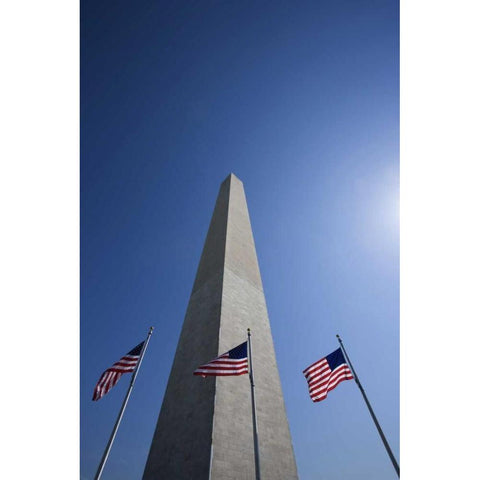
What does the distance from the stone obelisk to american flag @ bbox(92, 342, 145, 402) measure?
12.2 ft

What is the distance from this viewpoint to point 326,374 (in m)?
9.09

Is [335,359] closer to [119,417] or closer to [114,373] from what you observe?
[119,417]

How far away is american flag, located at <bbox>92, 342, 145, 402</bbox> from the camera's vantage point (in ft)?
26.4

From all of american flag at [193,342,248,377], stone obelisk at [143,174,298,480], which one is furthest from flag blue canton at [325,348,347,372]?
stone obelisk at [143,174,298,480]

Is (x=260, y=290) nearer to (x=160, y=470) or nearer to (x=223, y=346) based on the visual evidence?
(x=223, y=346)

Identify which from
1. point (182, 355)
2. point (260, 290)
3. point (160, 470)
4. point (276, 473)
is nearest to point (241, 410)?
point (276, 473)

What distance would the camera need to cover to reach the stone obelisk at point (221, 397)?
9680 mm

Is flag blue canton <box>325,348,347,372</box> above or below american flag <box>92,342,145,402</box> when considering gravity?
above

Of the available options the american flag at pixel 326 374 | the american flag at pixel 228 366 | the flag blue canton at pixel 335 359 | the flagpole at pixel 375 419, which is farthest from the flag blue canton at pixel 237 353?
the flagpole at pixel 375 419

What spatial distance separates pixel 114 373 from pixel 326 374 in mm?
6436

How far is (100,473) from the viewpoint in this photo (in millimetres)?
6734

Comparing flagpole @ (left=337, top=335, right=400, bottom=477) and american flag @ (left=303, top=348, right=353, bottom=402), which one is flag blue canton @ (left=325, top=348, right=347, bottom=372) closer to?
american flag @ (left=303, top=348, right=353, bottom=402)

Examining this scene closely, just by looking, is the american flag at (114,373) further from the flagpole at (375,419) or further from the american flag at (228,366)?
the flagpole at (375,419)

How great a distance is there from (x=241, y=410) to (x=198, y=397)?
1771 millimetres
